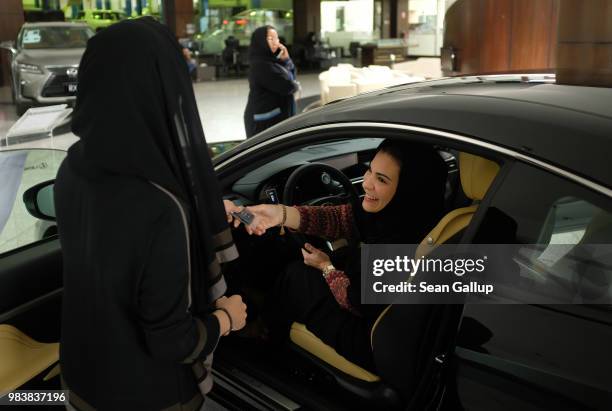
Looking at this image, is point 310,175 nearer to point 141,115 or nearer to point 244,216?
point 244,216

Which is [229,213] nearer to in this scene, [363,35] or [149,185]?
[149,185]

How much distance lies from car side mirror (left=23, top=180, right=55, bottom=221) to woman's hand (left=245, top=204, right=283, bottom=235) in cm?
77

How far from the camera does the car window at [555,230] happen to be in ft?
3.78

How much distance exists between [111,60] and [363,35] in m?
24.1

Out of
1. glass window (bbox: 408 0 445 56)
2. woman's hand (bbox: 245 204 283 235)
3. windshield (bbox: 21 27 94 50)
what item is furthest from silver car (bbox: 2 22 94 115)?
glass window (bbox: 408 0 445 56)

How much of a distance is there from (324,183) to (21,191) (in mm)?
1235

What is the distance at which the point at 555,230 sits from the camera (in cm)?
A: 123

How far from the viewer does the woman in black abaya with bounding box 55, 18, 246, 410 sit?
1178 millimetres

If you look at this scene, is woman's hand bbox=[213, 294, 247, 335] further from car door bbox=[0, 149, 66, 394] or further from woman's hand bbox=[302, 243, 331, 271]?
car door bbox=[0, 149, 66, 394]

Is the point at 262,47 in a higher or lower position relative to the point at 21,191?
higher

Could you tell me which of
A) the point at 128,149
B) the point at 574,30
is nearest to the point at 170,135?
the point at 128,149

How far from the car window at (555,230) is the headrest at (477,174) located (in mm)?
261

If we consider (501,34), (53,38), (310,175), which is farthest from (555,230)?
(53,38)

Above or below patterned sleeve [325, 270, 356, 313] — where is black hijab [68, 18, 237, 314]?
above
